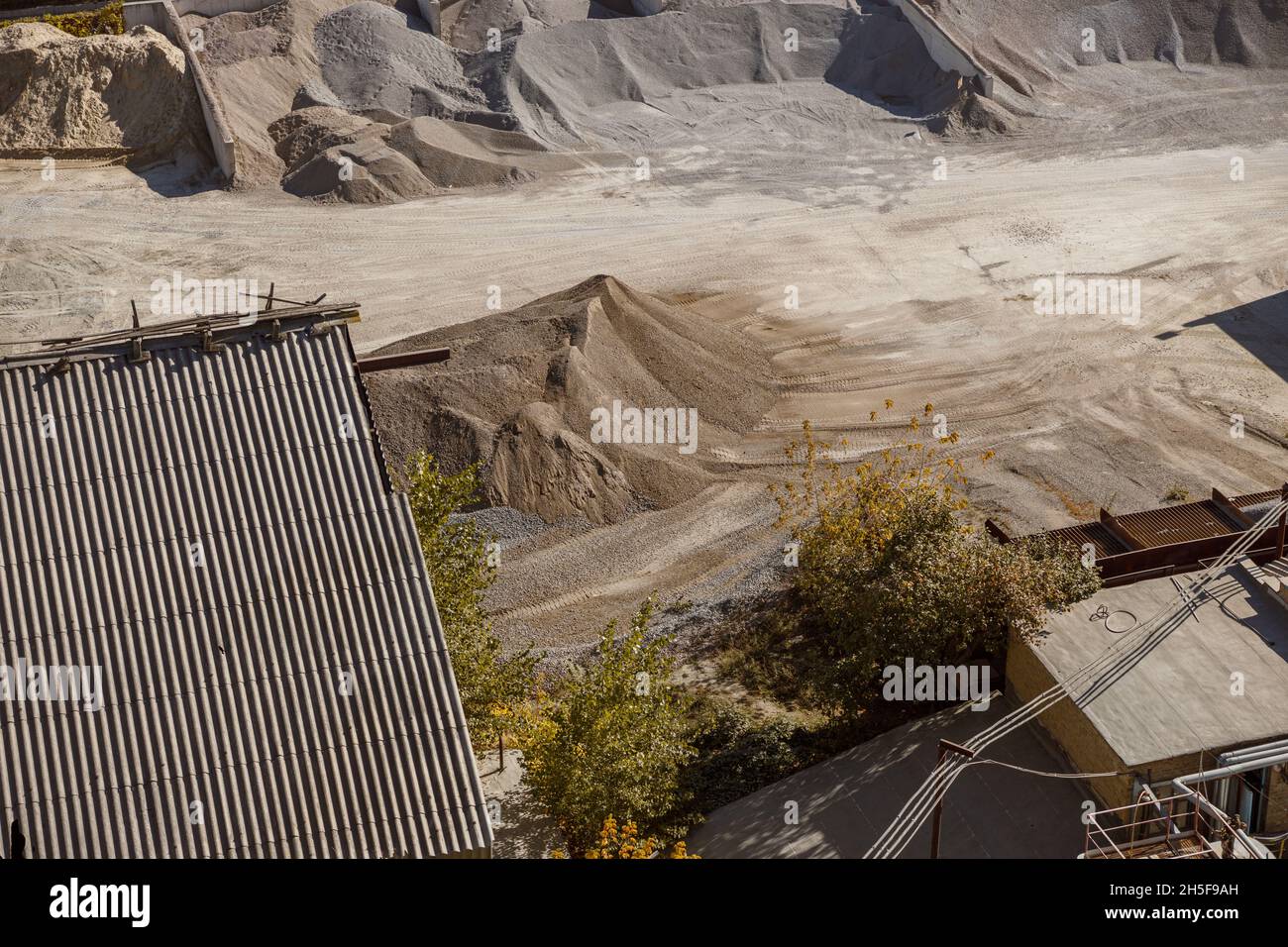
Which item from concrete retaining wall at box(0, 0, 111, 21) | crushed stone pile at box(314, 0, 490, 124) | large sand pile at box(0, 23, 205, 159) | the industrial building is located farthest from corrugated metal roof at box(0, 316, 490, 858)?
concrete retaining wall at box(0, 0, 111, 21)

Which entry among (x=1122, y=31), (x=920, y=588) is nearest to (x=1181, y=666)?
(x=920, y=588)

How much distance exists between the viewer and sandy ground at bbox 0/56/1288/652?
26.9 meters

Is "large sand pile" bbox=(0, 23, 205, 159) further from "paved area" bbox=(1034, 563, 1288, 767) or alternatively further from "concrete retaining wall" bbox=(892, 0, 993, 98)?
"paved area" bbox=(1034, 563, 1288, 767)

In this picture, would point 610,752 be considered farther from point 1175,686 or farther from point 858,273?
point 858,273

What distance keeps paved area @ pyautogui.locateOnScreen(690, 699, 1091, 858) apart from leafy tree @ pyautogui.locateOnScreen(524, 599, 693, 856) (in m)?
1.68

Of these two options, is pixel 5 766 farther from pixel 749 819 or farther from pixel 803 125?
pixel 803 125

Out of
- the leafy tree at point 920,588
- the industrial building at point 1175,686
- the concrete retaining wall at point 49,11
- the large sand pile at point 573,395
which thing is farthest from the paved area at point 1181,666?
the concrete retaining wall at point 49,11

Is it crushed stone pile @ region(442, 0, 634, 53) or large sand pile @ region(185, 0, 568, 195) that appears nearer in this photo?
large sand pile @ region(185, 0, 568, 195)

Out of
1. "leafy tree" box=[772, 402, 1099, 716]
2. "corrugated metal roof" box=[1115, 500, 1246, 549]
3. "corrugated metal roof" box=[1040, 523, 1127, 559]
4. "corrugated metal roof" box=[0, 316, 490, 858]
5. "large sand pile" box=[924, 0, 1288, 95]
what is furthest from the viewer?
"large sand pile" box=[924, 0, 1288, 95]

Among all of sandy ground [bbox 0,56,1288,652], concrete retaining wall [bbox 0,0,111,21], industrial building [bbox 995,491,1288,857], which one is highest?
concrete retaining wall [bbox 0,0,111,21]

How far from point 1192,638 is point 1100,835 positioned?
11.8ft

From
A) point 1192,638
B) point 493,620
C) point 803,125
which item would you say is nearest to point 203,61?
point 803,125

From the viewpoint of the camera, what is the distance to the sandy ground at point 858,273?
2686 cm

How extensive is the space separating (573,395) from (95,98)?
2445cm
